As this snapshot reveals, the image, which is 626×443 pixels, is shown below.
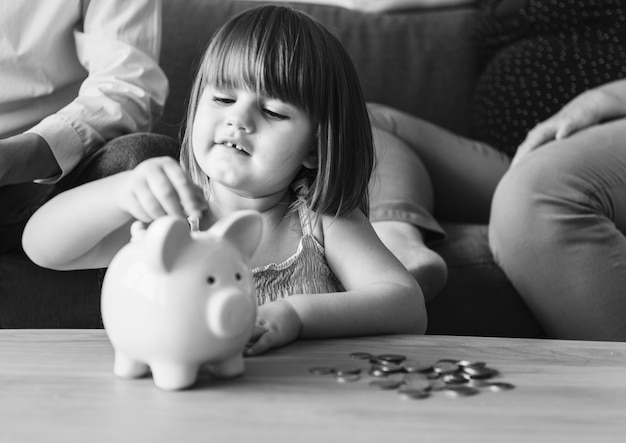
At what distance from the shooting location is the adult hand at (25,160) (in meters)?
1.17

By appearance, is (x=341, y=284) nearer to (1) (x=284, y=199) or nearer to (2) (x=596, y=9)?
(1) (x=284, y=199)

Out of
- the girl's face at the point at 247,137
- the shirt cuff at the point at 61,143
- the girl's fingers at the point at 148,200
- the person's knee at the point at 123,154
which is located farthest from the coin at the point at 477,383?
the shirt cuff at the point at 61,143

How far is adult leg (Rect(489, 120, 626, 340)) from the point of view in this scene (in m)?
1.36

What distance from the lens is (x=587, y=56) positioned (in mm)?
1868

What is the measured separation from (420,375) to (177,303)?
21 centimetres

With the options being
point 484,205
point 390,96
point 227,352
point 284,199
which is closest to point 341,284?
point 284,199

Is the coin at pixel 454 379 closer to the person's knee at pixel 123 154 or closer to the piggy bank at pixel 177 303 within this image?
the piggy bank at pixel 177 303

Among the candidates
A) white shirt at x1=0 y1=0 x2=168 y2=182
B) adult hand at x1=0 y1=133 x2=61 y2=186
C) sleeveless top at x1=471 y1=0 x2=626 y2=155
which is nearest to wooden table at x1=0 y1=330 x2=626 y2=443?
adult hand at x1=0 y1=133 x2=61 y2=186

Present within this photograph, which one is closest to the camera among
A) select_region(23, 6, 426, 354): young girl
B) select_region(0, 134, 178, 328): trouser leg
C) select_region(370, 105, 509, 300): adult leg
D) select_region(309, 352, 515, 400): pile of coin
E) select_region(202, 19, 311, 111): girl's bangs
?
select_region(309, 352, 515, 400): pile of coin

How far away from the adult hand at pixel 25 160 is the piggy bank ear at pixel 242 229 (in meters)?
0.58

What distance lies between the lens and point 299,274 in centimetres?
105

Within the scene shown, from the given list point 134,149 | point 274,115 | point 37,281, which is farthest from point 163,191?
point 37,281

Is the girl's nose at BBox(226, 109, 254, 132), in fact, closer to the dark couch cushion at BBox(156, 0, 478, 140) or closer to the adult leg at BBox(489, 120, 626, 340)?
the adult leg at BBox(489, 120, 626, 340)

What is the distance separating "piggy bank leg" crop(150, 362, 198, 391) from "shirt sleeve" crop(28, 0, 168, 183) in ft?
2.30
